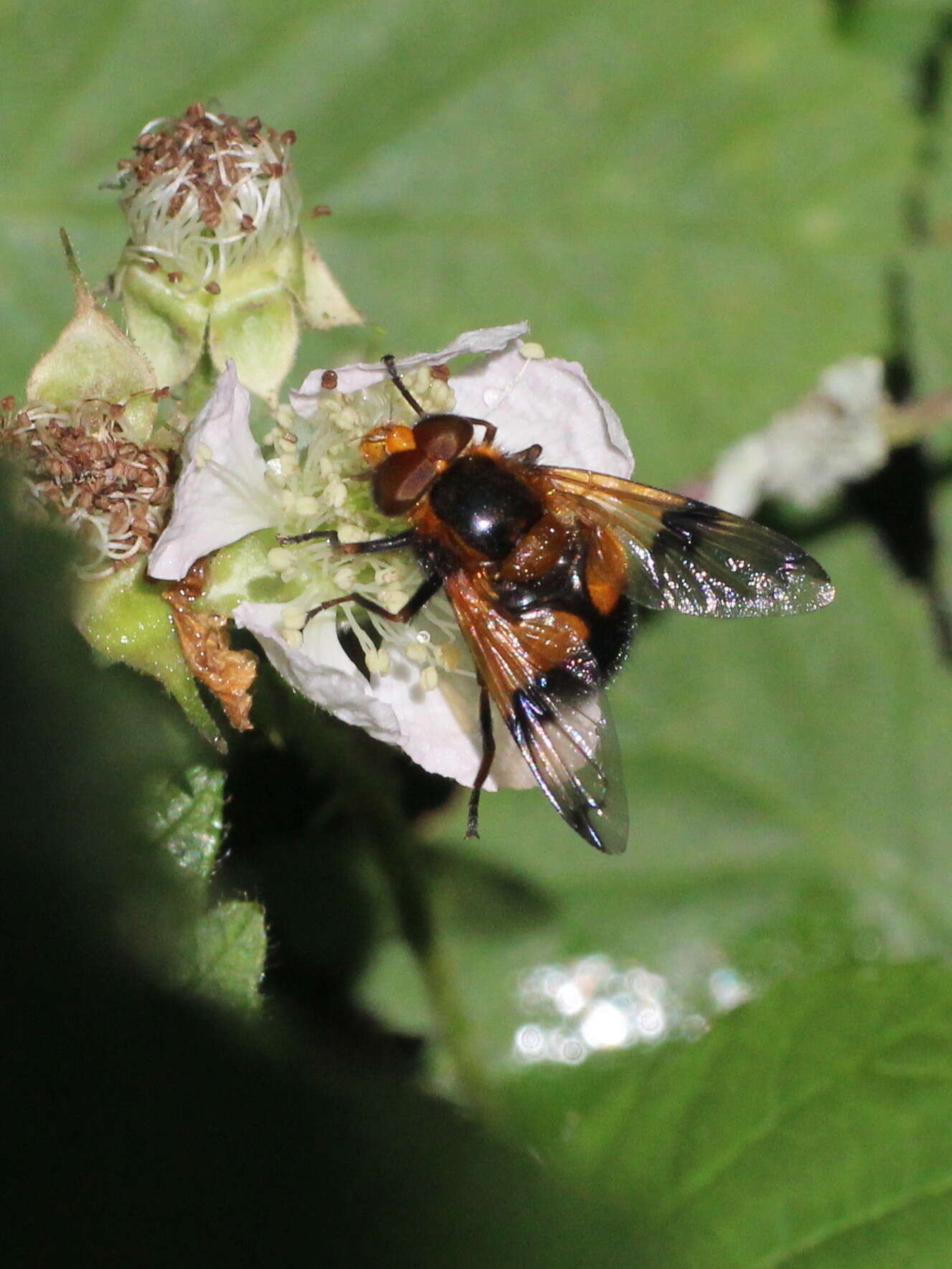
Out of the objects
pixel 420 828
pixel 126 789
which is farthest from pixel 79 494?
pixel 420 828

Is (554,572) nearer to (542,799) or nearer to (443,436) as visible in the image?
(443,436)

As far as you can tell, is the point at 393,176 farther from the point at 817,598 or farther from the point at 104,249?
the point at 817,598

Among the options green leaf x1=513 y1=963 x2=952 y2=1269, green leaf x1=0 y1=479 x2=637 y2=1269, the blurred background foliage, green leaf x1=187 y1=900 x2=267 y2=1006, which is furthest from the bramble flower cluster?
green leaf x1=513 y1=963 x2=952 y2=1269

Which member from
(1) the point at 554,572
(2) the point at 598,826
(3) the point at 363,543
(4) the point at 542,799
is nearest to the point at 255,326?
(3) the point at 363,543

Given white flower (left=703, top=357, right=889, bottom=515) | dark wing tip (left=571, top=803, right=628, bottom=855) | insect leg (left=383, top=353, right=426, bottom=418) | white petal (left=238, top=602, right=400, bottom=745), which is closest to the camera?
white petal (left=238, top=602, right=400, bottom=745)

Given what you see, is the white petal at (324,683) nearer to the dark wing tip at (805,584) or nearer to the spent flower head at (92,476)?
the spent flower head at (92,476)

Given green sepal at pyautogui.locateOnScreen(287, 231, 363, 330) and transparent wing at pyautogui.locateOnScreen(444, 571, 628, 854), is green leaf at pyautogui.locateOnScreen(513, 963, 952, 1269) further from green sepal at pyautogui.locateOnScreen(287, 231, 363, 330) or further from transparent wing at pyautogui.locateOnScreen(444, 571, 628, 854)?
green sepal at pyautogui.locateOnScreen(287, 231, 363, 330)

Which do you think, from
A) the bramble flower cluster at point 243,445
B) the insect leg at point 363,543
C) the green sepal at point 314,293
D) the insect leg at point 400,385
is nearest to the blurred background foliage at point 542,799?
the bramble flower cluster at point 243,445
